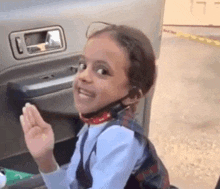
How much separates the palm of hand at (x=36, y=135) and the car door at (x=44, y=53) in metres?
0.25

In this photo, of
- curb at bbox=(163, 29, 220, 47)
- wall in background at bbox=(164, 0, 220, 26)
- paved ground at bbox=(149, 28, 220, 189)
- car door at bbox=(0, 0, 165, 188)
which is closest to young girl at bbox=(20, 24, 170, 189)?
car door at bbox=(0, 0, 165, 188)

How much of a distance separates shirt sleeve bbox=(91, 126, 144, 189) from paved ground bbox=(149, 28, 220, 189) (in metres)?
1.10

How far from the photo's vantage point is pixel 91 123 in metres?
0.69

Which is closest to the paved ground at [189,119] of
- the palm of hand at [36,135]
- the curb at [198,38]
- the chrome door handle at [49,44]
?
the curb at [198,38]

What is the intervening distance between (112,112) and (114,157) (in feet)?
0.27

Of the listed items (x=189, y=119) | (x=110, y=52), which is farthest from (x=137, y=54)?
(x=189, y=119)

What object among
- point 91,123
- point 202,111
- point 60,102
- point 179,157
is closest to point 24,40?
point 60,102

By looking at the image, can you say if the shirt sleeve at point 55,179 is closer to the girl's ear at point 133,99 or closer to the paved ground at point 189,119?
the girl's ear at point 133,99

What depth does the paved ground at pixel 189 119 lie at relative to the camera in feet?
5.85

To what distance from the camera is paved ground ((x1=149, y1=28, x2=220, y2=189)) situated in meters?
1.78

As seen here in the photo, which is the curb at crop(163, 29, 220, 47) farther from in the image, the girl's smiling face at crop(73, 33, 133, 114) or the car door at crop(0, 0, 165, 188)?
the girl's smiling face at crop(73, 33, 133, 114)

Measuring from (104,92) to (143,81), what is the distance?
8cm

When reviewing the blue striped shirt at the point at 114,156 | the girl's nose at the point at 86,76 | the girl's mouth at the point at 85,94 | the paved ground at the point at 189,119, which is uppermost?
the girl's nose at the point at 86,76

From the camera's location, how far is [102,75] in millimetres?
633
